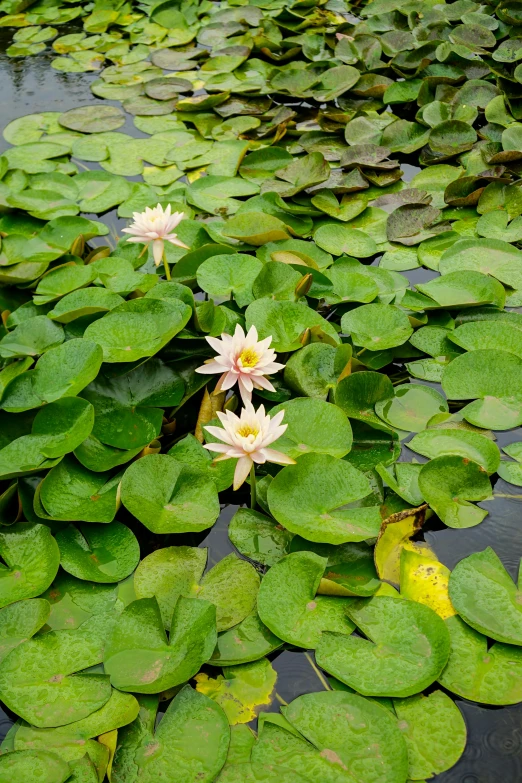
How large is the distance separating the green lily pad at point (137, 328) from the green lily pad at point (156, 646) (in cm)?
86

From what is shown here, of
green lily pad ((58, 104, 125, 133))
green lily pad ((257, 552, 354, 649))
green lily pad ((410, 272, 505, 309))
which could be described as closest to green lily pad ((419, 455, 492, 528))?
green lily pad ((257, 552, 354, 649))

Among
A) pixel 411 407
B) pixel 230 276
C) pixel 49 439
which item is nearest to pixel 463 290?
pixel 411 407

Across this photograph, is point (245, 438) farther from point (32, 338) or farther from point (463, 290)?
point (463, 290)

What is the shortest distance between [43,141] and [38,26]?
2053mm

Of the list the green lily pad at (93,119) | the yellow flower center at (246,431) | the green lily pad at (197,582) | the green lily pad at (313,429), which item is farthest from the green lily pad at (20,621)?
the green lily pad at (93,119)

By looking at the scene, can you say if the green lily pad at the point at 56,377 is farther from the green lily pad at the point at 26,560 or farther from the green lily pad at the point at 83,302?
the green lily pad at the point at 26,560

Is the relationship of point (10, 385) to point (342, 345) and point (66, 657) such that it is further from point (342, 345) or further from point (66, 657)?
point (342, 345)

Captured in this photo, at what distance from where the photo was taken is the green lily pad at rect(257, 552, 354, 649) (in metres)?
1.65

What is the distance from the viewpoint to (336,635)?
164cm

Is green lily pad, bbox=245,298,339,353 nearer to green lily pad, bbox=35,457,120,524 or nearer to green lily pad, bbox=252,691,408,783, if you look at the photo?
green lily pad, bbox=35,457,120,524

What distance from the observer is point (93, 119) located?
4.10 m

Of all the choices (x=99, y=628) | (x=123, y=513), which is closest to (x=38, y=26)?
(x=123, y=513)

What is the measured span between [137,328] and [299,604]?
1123mm

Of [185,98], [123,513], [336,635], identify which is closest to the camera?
[336,635]
